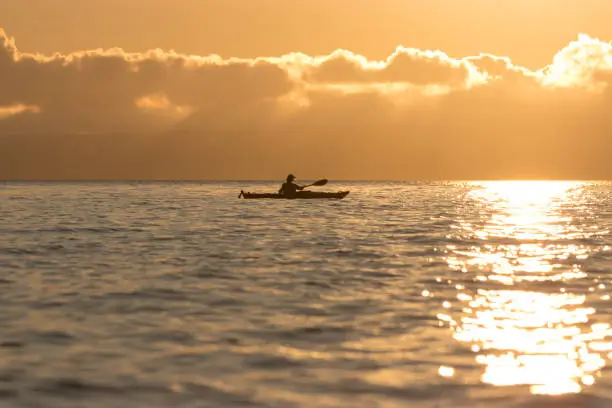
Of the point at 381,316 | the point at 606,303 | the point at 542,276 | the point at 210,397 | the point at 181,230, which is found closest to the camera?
the point at 210,397

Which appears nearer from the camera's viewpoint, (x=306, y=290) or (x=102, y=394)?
(x=102, y=394)

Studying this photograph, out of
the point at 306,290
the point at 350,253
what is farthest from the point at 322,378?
the point at 350,253

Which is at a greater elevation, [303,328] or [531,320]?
[531,320]

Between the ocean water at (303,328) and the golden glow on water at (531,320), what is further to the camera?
the golden glow on water at (531,320)

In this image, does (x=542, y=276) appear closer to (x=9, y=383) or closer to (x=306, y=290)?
(x=306, y=290)

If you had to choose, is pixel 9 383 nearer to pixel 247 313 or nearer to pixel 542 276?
pixel 247 313

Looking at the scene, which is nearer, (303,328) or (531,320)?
(303,328)

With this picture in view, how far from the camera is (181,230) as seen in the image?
37.7 m

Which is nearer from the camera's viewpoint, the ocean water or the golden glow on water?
the ocean water

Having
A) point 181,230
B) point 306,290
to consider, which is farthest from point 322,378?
point 181,230

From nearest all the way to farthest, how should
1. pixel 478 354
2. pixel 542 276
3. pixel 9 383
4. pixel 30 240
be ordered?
pixel 9 383, pixel 478 354, pixel 542 276, pixel 30 240

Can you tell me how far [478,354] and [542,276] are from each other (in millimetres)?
9882

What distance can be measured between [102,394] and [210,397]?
4.43 feet

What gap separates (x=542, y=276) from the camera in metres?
20.3
